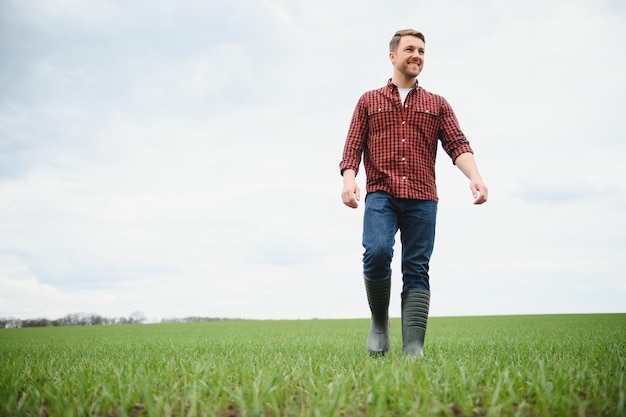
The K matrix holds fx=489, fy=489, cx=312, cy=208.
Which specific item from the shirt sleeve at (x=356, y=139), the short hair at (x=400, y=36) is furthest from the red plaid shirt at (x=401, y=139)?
the short hair at (x=400, y=36)

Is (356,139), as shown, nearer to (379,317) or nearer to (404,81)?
(404,81)

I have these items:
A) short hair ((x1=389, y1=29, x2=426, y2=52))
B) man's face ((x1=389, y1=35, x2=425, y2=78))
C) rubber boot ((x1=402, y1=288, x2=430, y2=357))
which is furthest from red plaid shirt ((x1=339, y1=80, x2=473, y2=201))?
rubber boot ((x1=402, y1=288, x2=430, y2=357))

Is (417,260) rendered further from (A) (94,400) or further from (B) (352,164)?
(A) (94,400)

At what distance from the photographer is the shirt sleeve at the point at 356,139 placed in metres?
4.41

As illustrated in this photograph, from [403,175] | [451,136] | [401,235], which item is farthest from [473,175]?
[401,235]

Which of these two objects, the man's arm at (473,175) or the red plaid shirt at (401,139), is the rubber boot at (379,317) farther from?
the man's arm at (473,175)

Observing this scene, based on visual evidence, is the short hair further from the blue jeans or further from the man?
the blue jeans

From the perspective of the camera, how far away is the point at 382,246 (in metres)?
4.05

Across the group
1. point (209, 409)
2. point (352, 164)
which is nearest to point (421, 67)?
point (352, 164)

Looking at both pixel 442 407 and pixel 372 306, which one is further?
pixel 372 306

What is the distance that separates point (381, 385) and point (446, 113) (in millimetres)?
2832

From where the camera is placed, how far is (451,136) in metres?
4.55

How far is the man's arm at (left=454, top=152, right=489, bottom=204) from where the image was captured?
159 inches

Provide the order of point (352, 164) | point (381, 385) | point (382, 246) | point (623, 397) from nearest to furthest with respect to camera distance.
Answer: point (623, 397) < point (381, 385) < point (382, 246) < point (352, 164)
